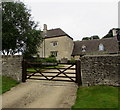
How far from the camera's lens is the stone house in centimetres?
3988

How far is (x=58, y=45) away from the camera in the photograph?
40.8 m

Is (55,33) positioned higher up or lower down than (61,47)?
higher up

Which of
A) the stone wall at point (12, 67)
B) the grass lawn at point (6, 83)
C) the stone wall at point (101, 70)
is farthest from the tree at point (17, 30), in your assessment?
the stone wall at point (101, 70)

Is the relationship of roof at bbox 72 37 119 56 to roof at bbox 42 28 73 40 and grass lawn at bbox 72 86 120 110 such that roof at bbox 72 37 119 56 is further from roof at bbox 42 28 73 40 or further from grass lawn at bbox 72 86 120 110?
grass lawn at bbox 72 86 120 110

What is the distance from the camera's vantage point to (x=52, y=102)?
6734mm

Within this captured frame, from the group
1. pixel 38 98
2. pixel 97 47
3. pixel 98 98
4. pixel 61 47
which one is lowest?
pixel 38 98

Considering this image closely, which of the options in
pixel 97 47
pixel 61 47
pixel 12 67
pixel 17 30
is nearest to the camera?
pixel 12 67

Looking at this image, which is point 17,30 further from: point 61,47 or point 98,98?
point 61,47

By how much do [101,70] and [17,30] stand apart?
15.5 metres

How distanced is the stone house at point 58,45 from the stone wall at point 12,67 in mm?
29255

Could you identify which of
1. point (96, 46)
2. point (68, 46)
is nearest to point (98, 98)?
point (96, 46)

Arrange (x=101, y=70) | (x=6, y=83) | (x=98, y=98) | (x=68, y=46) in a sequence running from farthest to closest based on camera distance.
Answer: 1. (x=68, y=46)
2. (x=6, y=83)
3. (x=101, y=70)
4. (x=98, y=98)

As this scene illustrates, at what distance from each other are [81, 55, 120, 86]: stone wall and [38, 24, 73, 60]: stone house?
3075cm

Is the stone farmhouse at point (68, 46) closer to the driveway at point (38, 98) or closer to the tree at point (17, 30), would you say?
the tree at point (17, 30)
